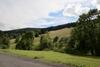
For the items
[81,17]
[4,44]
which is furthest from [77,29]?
[4,44]

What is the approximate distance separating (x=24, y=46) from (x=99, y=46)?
51846mm

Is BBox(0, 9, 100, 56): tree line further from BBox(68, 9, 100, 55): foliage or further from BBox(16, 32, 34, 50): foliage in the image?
BBox(16, 32, 34, 50): foliage

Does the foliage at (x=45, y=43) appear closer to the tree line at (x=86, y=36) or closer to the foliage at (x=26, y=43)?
the foliage at (x=26, y=43)

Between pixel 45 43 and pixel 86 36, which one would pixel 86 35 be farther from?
pixel 45 43

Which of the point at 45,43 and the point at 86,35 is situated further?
the point at 45,43

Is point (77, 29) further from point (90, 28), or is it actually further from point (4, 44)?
point (4, 44)

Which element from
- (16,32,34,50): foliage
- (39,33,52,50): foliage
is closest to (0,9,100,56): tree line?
(39,33,52,50): foliage

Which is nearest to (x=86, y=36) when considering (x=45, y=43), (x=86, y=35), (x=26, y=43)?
(x=86, y=35)

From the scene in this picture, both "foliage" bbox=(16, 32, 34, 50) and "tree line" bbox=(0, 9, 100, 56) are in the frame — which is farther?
"foliage" bbox=(16, 32, 34, 50)

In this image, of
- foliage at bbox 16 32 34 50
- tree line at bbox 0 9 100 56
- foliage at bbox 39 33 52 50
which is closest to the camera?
tree line at bbox 0 9 100 56

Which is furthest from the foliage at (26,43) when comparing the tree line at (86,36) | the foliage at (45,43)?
the tree line at (86,36)

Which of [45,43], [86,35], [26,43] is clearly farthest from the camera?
[26,43]

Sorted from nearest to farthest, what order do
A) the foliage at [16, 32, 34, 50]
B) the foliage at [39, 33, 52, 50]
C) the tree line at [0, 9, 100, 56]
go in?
1. the tree line at [0, 9, 100, 56]
2. the foliage at [39, 33, 52, 50]
3. the foliage at [16, 32, 34, 50]

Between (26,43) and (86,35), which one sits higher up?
(86,35)
